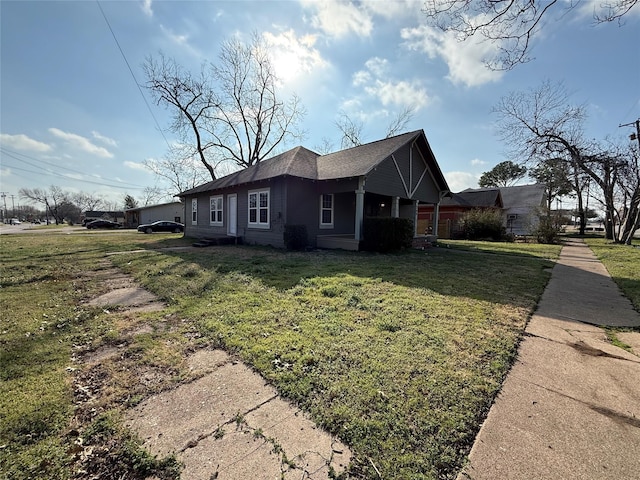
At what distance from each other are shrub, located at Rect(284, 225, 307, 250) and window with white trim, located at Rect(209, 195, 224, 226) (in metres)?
6.44

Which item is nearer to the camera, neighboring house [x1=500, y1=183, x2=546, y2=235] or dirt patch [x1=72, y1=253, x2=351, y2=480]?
dirt patch [x1=72, y1=253, x2=351, y2=480]

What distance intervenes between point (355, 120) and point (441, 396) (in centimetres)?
3007

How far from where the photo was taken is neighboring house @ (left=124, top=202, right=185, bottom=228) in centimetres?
3628

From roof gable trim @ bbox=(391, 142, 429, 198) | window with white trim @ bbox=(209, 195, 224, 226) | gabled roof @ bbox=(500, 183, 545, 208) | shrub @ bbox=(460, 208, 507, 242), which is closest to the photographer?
roof gable trim @ bbox=(391, 142, 429, 198)

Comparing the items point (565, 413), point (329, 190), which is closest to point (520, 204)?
point (329, 190)

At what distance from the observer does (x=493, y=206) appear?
996 inches

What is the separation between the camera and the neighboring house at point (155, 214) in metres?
36.3

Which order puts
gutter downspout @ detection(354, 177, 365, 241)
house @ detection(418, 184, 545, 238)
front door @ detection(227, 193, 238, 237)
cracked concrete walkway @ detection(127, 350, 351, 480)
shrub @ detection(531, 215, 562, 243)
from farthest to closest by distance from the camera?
house @ detection(418, 184, 545, 238), shrub @ detection(531, 215, 562, 243), front door @ detection(227, 193, 238, 237), gutter downspout @ detection(354, 177, 365, 241), cracked concrete walkway @ detection(127, 350, 351, 480)

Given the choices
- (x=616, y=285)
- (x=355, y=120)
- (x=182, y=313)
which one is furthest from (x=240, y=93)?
(x=616, y=285)

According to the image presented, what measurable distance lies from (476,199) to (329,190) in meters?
20.7

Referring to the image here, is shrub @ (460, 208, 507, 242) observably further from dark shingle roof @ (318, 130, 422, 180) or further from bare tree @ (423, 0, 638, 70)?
bare tree @ (423, 0, 638, 70)

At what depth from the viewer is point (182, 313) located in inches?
165

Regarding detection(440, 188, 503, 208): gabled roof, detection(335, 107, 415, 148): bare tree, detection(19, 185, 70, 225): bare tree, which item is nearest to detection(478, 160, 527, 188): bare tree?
detection(440, 188, 503, 208): gabled roof

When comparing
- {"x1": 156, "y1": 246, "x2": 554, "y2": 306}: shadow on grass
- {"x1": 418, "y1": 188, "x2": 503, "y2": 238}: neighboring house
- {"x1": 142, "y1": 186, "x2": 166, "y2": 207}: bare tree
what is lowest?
{"x1": 156, "y1": 246, "x2": 554, "y2": 306}: shadow on grass
